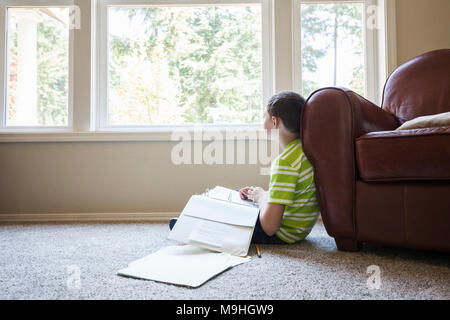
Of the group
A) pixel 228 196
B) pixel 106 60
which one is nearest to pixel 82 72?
pixel 106 60

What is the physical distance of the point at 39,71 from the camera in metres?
2.01

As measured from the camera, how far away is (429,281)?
807 mm

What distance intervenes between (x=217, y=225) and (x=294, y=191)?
12.0 inches

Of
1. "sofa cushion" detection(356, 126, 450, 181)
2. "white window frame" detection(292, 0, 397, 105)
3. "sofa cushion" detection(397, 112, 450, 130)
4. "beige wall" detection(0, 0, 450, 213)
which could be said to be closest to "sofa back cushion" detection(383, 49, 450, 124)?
"white window frame" detection(292, 0, 397, 105)

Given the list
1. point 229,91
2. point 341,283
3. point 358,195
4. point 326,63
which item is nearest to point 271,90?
point 229,91

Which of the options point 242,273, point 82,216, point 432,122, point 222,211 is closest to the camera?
point 242,273

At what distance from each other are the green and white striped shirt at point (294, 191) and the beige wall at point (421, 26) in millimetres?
1345

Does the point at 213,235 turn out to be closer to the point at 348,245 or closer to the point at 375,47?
the point at 348,245

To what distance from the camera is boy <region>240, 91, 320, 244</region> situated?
1054 millimetres

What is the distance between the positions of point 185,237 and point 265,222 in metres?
0.29

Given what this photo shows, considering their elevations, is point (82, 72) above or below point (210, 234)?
above

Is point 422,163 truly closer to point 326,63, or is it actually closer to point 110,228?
point 326,63

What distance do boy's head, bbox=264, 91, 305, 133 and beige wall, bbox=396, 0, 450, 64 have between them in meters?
1.23
